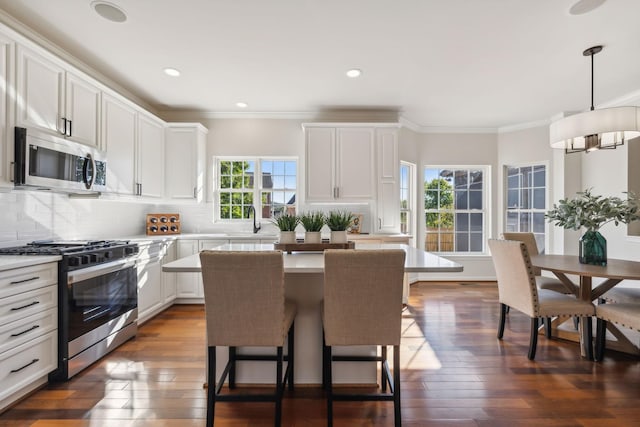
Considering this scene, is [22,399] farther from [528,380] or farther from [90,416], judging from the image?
[528,380]

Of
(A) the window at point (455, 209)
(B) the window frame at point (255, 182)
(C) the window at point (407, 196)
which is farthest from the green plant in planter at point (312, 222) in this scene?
(A) the window at point (455, 209)

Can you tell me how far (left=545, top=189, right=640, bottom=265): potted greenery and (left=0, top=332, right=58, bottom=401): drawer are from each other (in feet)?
13.6

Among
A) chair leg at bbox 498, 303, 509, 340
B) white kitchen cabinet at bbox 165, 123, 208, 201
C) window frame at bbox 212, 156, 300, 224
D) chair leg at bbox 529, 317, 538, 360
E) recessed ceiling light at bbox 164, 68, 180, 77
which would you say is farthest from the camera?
window frame at bbox 212, 156, 300, 224

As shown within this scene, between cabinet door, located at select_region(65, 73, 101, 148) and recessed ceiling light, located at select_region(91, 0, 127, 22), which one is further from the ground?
recessed ceiling light, located at select_region(91, 0, 127, 22)

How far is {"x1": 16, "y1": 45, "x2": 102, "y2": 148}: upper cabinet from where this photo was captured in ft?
7.36

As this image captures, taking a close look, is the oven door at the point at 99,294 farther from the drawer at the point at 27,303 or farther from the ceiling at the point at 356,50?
the ceiling at the point at 356,50

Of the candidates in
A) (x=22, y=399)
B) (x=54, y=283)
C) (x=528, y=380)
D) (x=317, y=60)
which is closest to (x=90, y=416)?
(x=22, y=399)

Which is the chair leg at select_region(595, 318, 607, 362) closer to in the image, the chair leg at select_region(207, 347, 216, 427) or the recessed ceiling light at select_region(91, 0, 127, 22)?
the chair leg at select_region(207, 347, 216, 427)

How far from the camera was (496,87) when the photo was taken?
12.3 feet

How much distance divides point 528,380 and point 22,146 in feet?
12.7

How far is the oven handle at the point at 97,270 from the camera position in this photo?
2294 mm

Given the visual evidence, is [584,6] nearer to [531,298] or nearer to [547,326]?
[531,298]

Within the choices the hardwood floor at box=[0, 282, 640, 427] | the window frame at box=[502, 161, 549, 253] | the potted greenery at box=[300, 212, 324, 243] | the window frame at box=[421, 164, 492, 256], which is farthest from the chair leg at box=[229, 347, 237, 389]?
the window frame at box=[502, 161, 549, 253]

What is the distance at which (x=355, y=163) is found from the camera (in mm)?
4480
